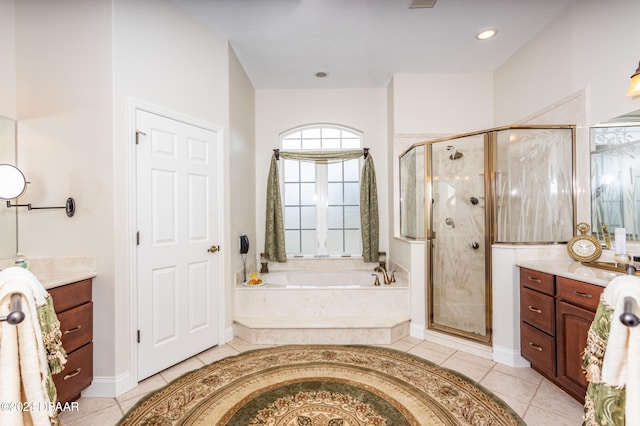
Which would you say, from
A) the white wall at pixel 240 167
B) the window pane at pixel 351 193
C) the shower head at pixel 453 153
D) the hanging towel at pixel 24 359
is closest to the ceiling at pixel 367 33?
the white wall at pixel 240 167

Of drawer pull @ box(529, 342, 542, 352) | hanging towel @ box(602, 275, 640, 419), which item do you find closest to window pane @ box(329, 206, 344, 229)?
drawer pull @ box(529, 342, 542, 352)

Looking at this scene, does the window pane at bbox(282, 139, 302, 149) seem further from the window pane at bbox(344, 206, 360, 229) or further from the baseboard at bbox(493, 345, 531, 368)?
the baseboard at bbox(493, 345, 531, 368)

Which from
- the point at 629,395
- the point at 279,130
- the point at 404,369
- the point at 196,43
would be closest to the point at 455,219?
the point at 404,369

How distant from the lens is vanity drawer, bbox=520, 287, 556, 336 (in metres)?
1.99

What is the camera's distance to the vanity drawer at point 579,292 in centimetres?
168

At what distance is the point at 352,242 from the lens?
401 centimetres

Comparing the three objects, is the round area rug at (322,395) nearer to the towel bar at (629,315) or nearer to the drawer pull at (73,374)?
the drawer pull at (73,374)

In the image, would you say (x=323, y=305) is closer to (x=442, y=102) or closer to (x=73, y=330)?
(x=73, y=330)

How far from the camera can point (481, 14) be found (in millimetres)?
2453

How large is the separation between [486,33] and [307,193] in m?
2.64

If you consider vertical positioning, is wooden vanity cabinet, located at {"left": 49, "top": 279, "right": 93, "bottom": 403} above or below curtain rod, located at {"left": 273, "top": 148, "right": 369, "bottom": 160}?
below

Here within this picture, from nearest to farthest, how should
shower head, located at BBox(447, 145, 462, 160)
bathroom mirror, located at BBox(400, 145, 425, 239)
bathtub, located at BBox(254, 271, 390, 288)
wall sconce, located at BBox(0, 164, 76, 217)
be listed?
wall sconce, located at BBox(0, 164, 76, 217) < shower head, located at BBox(447, 145, 462, 160) < bathroom mirror, located at BBox(400, 145, 425, 239) < bathtub, located at BBox(254, 271, 390, 288)

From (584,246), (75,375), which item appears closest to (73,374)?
(75,375)

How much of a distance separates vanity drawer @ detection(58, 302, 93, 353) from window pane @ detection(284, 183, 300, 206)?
251cm
